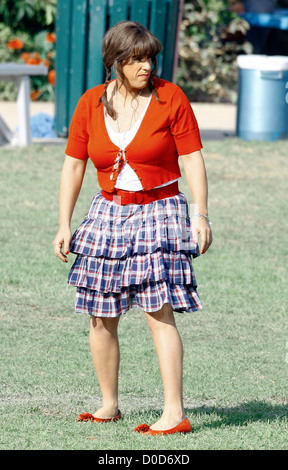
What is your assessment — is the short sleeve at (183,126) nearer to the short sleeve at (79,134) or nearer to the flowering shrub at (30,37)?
the short sleeve at (79,134)

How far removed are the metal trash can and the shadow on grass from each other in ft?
25.4

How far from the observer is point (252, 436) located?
368cm

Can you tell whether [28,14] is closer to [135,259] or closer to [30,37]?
[30,37]

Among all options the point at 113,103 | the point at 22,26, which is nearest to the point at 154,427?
the point at 113,103

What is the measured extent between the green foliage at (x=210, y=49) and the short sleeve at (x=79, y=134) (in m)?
12.3

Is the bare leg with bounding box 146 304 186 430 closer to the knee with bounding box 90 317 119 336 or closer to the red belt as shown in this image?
the knee with bounding box 90 317 119 336

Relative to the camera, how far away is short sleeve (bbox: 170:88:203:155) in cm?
354

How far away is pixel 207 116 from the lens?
14.7 m

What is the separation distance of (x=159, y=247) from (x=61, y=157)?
22.6ft

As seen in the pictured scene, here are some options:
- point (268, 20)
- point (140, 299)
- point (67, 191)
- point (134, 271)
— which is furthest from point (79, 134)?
point (268, 20)

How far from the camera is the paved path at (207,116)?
1259cm

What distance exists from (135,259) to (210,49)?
42.9ft

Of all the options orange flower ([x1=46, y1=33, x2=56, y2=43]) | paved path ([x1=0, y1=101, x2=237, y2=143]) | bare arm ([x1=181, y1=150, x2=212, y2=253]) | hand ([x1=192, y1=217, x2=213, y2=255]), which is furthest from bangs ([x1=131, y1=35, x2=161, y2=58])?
orange flower ([x1=46, y1=33, x2=56, y2=43])
